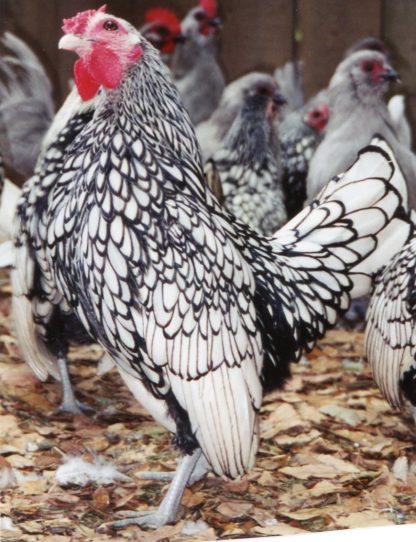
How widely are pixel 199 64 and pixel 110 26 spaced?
302 millimetres

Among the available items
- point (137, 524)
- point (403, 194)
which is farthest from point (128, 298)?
point (403, 194)

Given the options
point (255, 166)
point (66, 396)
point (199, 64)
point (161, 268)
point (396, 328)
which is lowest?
point (66, 396)

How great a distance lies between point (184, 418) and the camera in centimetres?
173

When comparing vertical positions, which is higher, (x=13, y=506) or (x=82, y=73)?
(x=82, y=73)

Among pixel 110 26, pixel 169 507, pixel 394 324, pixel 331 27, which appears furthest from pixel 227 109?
pixel 169 507

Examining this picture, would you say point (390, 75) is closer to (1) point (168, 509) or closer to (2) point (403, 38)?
(2) point (403, 38)

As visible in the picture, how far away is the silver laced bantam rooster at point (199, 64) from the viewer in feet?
6.00

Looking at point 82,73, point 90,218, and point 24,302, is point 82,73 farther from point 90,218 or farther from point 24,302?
point 24,302

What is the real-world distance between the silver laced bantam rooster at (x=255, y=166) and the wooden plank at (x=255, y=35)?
0.06 metres

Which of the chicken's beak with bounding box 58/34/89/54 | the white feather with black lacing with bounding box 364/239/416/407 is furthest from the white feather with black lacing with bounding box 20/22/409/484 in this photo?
the white feather with black lacing with bounding box 364/239/416/407

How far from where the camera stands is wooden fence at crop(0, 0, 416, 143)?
71.4 inches

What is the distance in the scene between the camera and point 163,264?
1.66 meters

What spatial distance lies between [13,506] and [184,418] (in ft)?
1.52

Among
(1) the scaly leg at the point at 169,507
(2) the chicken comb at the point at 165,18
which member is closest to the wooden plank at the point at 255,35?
(2) the chicken comb at the point at 165,18
